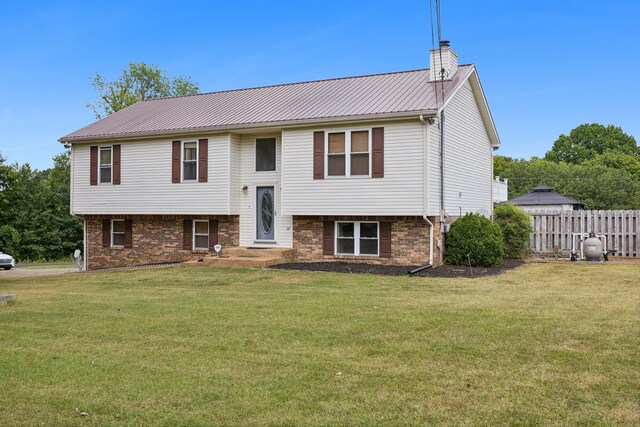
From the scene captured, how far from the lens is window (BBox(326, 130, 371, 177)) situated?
1689cm

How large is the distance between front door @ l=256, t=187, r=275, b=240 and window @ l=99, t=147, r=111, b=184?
595 cm

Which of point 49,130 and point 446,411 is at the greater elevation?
point 49,130

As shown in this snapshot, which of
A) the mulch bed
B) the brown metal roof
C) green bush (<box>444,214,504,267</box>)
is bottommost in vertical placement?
the mulch bed

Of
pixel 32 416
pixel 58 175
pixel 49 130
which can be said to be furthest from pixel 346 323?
pixel 58 175

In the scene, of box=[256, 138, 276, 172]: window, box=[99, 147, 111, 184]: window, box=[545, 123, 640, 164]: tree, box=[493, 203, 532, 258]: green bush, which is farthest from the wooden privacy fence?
box=[545, 123, 640, 164]: tree

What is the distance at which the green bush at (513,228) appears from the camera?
19836 mm

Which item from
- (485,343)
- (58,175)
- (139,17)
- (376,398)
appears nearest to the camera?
(376,398)

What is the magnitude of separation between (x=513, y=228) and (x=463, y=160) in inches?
114

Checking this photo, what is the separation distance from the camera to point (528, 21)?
829 inches

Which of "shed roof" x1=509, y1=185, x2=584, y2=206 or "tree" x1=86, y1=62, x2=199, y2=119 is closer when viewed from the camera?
"shed roof" x1=509, y1=185, x2=584, y2=206

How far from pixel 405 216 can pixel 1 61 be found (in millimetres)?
17387

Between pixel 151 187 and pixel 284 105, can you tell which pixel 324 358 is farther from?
pixel 151 187

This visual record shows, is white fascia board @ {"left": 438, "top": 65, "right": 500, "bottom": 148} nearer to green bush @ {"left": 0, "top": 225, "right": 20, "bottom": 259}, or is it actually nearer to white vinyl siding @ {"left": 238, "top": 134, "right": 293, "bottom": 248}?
white vinyl siding @ {"left": 238, "top": 134, "right": 293, "bottom": 248}

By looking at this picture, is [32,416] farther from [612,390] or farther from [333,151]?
[333,151]
